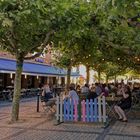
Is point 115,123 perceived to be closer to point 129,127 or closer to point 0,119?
point 129,127

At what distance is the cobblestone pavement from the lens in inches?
438

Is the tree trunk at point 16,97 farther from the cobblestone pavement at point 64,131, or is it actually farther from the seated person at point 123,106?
the seated person at point 123,106

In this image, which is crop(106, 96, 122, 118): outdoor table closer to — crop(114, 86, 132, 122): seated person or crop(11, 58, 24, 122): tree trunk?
crop(114, 86, 132, 122): seated person

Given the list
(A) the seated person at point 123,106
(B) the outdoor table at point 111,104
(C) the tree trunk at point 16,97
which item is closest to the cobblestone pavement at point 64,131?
(C) the tree trunk at point 16,97

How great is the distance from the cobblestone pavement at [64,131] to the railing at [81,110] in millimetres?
267

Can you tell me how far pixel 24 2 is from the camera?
1104 centimetres

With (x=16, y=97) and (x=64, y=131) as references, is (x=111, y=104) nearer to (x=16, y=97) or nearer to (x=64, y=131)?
(x=16, y=97)

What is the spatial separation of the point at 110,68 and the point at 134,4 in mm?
37690

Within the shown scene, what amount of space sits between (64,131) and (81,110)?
1745 mm

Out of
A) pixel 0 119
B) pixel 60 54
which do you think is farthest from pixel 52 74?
pixel 0 119

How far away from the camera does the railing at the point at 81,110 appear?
13414 mm

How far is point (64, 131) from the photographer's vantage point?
12219 mm

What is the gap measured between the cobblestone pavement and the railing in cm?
27

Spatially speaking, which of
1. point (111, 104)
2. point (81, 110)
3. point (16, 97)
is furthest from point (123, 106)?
point (16, 97)
